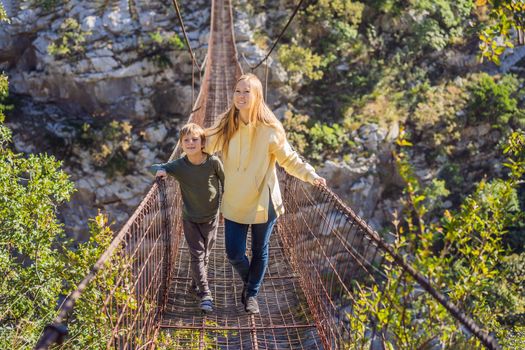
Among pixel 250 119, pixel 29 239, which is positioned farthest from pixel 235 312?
pixel 29 239

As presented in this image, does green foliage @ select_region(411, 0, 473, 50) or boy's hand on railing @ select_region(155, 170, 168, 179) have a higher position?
green foliage @ select_region(411, 0, 473, 50)

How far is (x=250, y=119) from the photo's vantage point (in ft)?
6.82

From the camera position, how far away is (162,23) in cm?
975

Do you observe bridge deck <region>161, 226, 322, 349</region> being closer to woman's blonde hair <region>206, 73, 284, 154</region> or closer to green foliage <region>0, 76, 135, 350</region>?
woman's blonde hair <region>206, 73, 284, 154</region>

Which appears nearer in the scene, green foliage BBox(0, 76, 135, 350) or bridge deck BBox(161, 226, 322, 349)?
bridge deck BBox(161, 226, 322, 349)

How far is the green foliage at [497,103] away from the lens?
29.2ft

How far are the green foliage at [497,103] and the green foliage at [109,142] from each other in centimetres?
632

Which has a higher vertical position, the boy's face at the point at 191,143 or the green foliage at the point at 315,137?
the boy's face at the point at 191,143

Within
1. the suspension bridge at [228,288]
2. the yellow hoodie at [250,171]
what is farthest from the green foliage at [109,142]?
the yellow hoodie at [250,171]

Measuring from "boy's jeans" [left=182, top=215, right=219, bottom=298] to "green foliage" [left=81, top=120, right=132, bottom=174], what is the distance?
6.89 meters

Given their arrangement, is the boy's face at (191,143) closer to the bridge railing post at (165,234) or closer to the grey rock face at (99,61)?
the bridge railing post at (165,234)

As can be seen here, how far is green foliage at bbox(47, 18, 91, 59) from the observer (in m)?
9.18

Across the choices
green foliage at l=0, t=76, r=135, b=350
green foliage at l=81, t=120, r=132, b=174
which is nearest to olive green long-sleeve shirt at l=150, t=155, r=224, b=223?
green foliage at l=0, t=76, r=135, b=350

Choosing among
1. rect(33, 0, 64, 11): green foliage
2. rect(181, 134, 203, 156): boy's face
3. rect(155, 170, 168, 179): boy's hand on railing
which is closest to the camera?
rect(181, 134, 203, 156): boy's face
